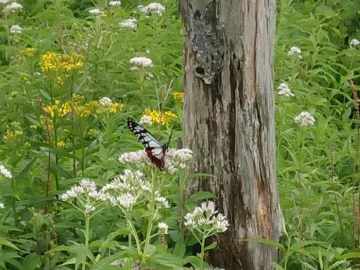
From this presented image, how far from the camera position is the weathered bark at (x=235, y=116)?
372 centimetres

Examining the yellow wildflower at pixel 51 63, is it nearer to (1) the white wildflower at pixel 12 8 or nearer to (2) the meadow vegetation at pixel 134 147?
(2) the meadow vegetation at pixel 134 147

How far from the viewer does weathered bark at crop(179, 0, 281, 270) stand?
372 cm

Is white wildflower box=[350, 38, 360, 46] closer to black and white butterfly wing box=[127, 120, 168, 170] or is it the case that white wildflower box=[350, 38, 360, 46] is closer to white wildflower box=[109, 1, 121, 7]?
white wildflower box=[109, 1, 121, 7]

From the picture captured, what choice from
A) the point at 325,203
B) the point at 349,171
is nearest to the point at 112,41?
the point at 349,171

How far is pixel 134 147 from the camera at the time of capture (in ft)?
15.3

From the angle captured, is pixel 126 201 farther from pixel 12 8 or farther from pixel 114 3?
pixel 114 3

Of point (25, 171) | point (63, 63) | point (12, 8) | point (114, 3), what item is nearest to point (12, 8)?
point (12, 8)

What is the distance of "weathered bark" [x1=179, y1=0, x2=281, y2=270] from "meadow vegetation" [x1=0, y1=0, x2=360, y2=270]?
123mm

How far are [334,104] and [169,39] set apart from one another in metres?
1.50

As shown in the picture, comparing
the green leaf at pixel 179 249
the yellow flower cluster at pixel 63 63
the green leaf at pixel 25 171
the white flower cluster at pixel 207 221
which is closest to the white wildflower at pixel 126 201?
the white flower cluster at pixel 207 221

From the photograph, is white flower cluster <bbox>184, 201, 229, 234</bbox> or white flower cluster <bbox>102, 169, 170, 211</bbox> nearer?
white flower cluster <bbox>102, 169, 170, 211</bbox>

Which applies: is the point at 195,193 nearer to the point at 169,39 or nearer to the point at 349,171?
the point at 349,171

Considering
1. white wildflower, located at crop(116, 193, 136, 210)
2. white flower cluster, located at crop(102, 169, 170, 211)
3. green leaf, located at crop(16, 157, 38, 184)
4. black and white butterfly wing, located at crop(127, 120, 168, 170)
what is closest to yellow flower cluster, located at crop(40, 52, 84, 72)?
green leaf, located at crop(16, 157, 38, 184)

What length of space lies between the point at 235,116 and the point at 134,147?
1.05 meters
